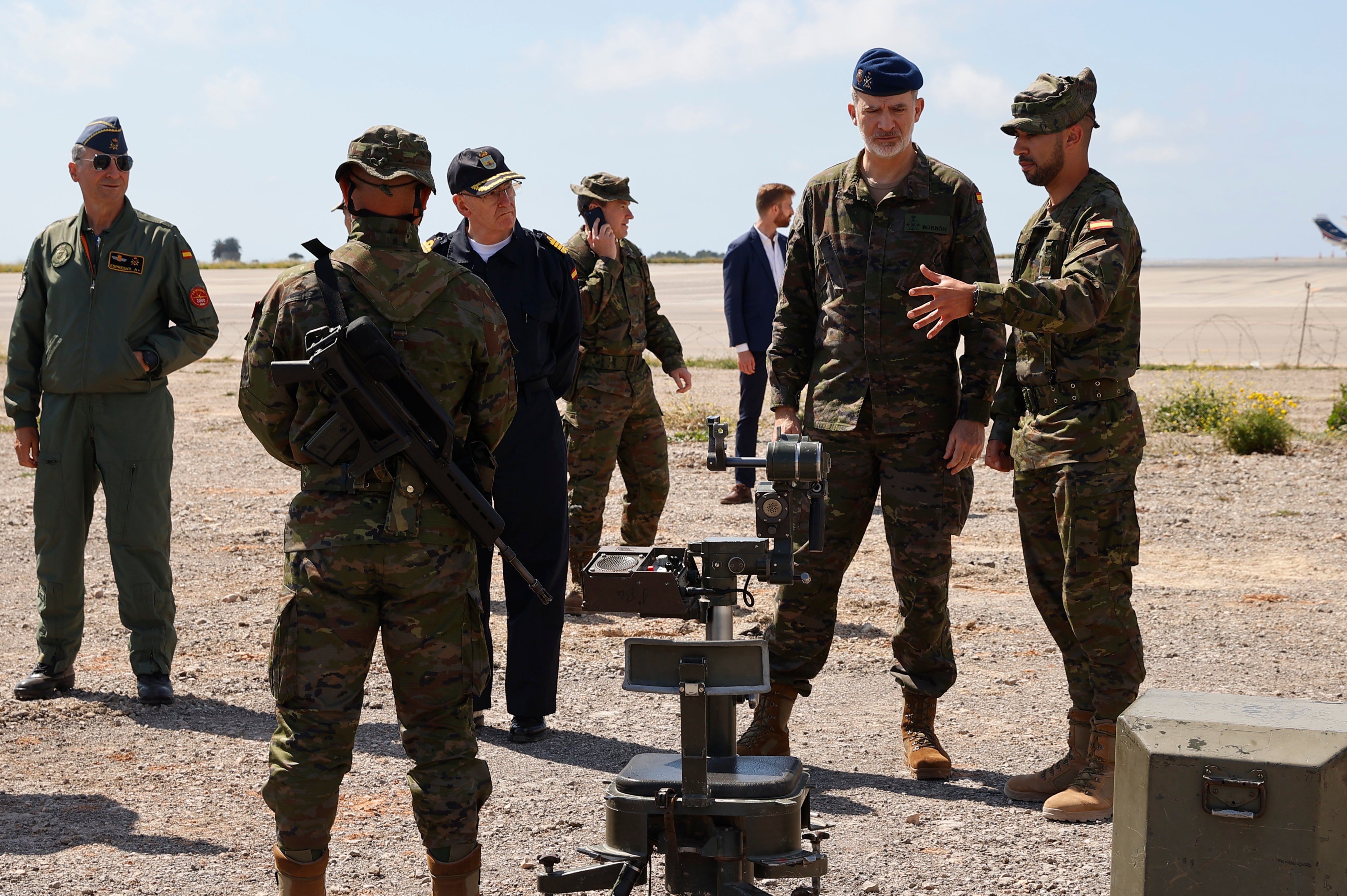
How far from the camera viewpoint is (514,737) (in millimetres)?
5281

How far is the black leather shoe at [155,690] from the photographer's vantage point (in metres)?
5.59

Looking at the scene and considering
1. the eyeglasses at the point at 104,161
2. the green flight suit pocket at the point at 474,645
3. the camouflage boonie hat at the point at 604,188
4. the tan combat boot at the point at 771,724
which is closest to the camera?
the green flight suit pocket at the point at 474,645

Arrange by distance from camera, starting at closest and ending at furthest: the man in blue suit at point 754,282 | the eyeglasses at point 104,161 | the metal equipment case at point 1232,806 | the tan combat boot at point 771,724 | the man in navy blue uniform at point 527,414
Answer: the metal equipment case at point 1232,806 < the tan combat boot at point 771,724 < the man in navy blue uniform at point 527,414 < the eyeglasses at point 104,161 < the man in blue suit at point 754,282

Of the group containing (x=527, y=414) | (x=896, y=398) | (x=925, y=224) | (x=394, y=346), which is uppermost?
(x=925, y=224)

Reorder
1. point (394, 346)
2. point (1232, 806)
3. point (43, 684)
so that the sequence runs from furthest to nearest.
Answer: point (43, 684) → point (394, 346) → point (1232, 806)

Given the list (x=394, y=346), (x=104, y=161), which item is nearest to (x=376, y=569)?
(x=394, y=346)

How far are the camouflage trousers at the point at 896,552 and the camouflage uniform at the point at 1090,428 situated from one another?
31 centimetres

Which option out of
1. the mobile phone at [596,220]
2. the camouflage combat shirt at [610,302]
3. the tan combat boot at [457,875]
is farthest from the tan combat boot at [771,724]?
the mobile phone at [596,220]

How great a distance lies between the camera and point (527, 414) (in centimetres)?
519

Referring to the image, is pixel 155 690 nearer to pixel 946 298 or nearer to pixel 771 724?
pixel 771 724

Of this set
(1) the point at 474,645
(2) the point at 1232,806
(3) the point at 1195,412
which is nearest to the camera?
(2) the point at 1232,806

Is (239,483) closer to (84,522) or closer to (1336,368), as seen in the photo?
(84,522)

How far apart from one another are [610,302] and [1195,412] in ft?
26.5

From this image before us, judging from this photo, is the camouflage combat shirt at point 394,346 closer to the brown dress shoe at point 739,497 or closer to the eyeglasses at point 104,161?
the eyeglasses at point 104,161
